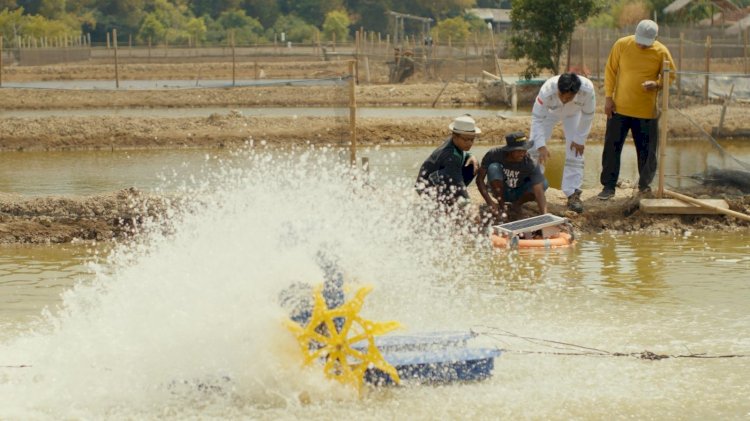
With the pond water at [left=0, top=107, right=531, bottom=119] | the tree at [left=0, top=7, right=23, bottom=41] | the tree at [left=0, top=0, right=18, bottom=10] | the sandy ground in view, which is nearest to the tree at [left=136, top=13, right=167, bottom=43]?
the tree at [left=0, top=0, right=18, bottom=10]

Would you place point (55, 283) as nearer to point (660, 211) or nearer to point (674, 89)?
point (660, 211)

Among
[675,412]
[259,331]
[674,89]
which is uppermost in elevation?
[674,89]

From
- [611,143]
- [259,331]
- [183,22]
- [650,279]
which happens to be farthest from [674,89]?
[183,22]

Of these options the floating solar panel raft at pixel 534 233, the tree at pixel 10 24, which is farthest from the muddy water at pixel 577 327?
the tree at pixel 10 24

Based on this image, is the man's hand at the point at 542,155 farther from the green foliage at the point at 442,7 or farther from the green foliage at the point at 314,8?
the green foliage at the point at 314,8

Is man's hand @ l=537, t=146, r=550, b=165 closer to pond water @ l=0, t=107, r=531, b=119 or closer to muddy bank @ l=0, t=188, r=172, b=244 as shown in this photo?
muddy bank @ l=0, t=188, r=172, b=244

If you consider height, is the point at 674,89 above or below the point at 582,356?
above

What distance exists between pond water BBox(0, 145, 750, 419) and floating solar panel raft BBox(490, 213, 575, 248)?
132 centimetres

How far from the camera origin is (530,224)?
1191 centimetres

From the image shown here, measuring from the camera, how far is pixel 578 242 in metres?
12.2

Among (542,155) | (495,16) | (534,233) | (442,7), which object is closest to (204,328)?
(534,233)

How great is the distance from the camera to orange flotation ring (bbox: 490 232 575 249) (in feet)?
37.9

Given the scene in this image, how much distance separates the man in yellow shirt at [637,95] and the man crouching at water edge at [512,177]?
142cm

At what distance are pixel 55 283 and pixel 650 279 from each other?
17.7 ft
